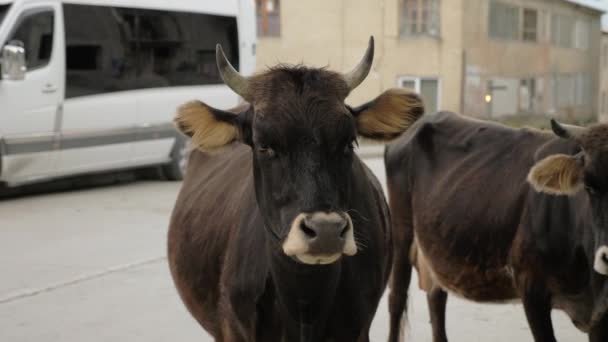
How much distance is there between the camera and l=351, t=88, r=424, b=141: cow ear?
3768 mm

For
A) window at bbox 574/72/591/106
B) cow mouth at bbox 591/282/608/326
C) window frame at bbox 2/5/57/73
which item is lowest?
window at bbox 574/72/591/106

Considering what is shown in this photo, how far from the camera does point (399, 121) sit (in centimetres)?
386

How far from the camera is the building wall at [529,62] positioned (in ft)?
100

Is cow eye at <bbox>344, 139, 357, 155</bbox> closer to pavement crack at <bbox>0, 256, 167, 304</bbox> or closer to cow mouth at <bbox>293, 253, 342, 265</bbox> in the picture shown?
cow mouth at <bbox>293, 253, 342, 265</bbox>

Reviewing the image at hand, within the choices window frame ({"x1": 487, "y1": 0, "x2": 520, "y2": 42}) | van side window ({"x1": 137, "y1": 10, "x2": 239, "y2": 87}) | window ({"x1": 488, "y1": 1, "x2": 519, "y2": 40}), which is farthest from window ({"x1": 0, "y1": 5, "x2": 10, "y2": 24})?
window ({"x1": 488, "y1": 1, "x2": 519, "y2": 40})

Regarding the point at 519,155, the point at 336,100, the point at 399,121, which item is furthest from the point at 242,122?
the point at 519,155

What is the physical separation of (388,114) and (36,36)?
9.49m

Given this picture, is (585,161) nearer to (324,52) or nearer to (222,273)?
(222,273)

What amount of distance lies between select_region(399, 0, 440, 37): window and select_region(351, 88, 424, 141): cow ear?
25695mm

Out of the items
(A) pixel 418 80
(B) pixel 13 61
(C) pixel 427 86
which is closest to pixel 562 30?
(C) pixel 427 86

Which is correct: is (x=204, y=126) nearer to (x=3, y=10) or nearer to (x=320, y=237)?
(x=320, y=237)

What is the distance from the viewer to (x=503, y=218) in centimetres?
541

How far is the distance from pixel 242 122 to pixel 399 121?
25.7 inches

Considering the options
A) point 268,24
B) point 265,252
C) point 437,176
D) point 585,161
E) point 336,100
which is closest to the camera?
point 336,100
